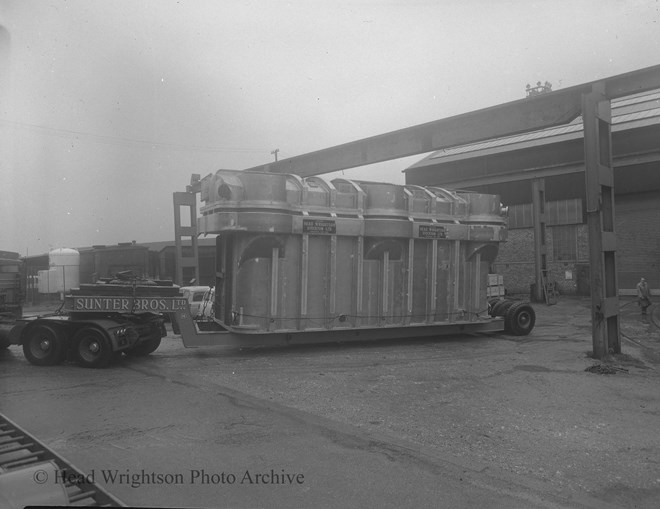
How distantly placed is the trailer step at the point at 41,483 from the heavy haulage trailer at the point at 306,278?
20.4 ft

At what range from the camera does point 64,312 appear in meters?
9.80

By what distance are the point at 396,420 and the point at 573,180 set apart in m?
26.3

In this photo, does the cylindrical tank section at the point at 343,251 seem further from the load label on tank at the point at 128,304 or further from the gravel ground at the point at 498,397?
the load label on tank at the point at 128,304

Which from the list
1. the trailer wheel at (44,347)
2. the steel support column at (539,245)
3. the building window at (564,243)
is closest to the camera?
the trailer wheel at (44,347)

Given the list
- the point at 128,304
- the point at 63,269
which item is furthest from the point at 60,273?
the point at 128,304

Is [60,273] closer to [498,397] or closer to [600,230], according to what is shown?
[498,397]

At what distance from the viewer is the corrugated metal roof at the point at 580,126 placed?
26422mm

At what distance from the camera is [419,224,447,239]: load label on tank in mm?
12078

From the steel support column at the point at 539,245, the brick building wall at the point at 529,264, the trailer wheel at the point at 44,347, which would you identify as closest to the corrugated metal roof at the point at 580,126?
the steel support column at the point at 539,245

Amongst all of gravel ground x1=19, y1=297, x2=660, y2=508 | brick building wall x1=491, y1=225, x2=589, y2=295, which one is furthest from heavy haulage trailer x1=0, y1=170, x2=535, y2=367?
brick building wall x1=491, y1=225, x2=589, y2=295

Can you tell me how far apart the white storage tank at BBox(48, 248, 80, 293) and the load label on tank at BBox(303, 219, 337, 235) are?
36.9 feet

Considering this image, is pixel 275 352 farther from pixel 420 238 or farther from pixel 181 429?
pixel 181 429

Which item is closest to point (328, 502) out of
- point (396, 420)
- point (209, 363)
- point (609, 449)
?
point (396, 420)

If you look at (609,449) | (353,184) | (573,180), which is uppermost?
(573,180)
